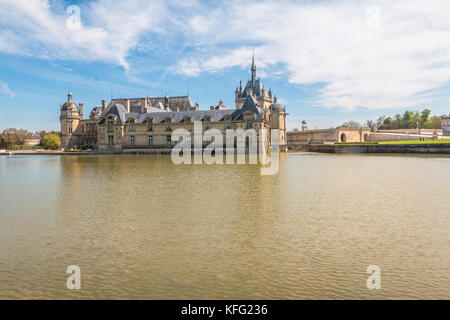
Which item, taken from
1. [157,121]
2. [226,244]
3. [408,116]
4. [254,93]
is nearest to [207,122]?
[157,121]

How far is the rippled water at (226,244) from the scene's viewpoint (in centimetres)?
562

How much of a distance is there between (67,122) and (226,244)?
241 feet

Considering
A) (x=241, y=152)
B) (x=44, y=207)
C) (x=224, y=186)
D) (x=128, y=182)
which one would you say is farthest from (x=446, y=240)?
(x=241, y=152)

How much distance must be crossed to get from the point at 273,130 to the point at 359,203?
62382mm

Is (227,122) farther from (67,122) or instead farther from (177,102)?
(67,122)

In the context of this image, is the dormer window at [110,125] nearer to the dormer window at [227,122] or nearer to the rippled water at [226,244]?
the dormer window at [227,122]

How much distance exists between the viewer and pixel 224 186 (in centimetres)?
Answer: 1630

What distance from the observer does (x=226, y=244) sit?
7703 millimetres

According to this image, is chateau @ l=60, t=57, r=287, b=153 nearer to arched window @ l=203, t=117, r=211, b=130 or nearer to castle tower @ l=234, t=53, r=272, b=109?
arched window @ l=203, t=117, r=211, b=130

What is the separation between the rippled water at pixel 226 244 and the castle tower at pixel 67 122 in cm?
6425

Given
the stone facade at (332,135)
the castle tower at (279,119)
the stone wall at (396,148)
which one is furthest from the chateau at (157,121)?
the stone facade at (332,135)

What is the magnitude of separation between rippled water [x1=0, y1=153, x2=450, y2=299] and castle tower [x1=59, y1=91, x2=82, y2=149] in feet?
211
